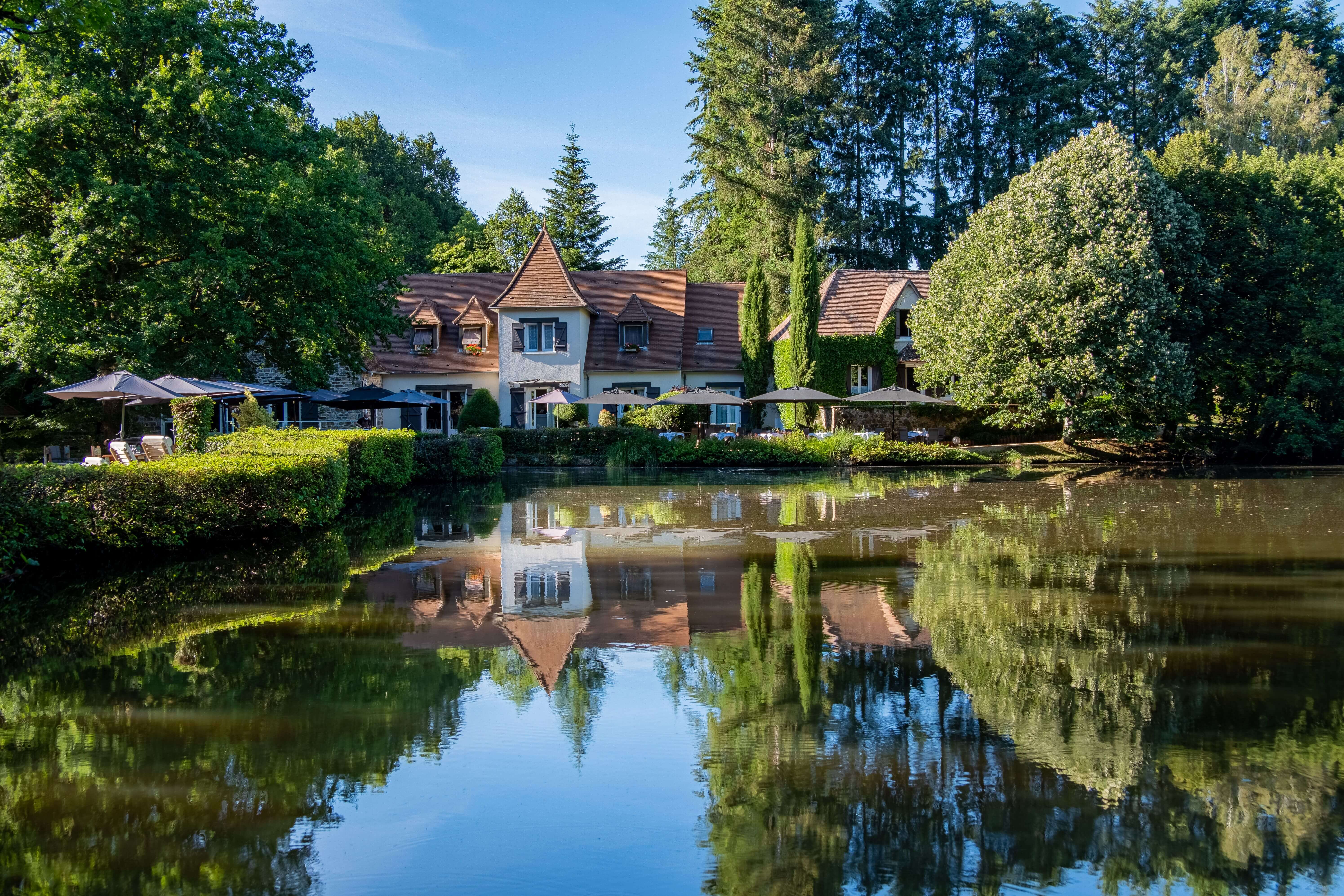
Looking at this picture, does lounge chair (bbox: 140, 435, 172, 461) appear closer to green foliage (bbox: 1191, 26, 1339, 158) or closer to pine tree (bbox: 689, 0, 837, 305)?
pine tree (bbox: 689, 0, 837, 305)

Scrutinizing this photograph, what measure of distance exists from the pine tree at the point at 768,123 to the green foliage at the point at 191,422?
29.6 meters

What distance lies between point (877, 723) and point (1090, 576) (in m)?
5.63

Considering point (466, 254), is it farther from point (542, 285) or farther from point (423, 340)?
point (542, 285)

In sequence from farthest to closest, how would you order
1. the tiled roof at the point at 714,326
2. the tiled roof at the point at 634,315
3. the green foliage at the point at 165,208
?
the tiled roof at the point at 714,326 → the tiled roof at the point at 634,315 → the green foliage at the point at 165,208

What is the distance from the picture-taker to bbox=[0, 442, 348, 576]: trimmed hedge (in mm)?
10953

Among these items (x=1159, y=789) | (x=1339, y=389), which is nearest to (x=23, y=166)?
(x=1159, y=789)

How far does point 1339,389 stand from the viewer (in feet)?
105

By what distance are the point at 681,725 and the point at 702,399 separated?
93.4 ft

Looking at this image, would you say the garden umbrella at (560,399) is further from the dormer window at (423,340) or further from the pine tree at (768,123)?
the pine tree at (768,123)

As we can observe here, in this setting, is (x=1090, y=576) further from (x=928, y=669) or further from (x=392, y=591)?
(x=392, y=591)

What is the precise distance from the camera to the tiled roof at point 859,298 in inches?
1570

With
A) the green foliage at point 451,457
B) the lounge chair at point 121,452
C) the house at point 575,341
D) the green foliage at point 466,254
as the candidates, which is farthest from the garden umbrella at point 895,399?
the lounge chair at point 121,452

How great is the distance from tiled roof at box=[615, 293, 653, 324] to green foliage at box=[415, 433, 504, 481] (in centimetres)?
1406

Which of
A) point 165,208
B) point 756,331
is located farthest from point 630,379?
point 165,208
